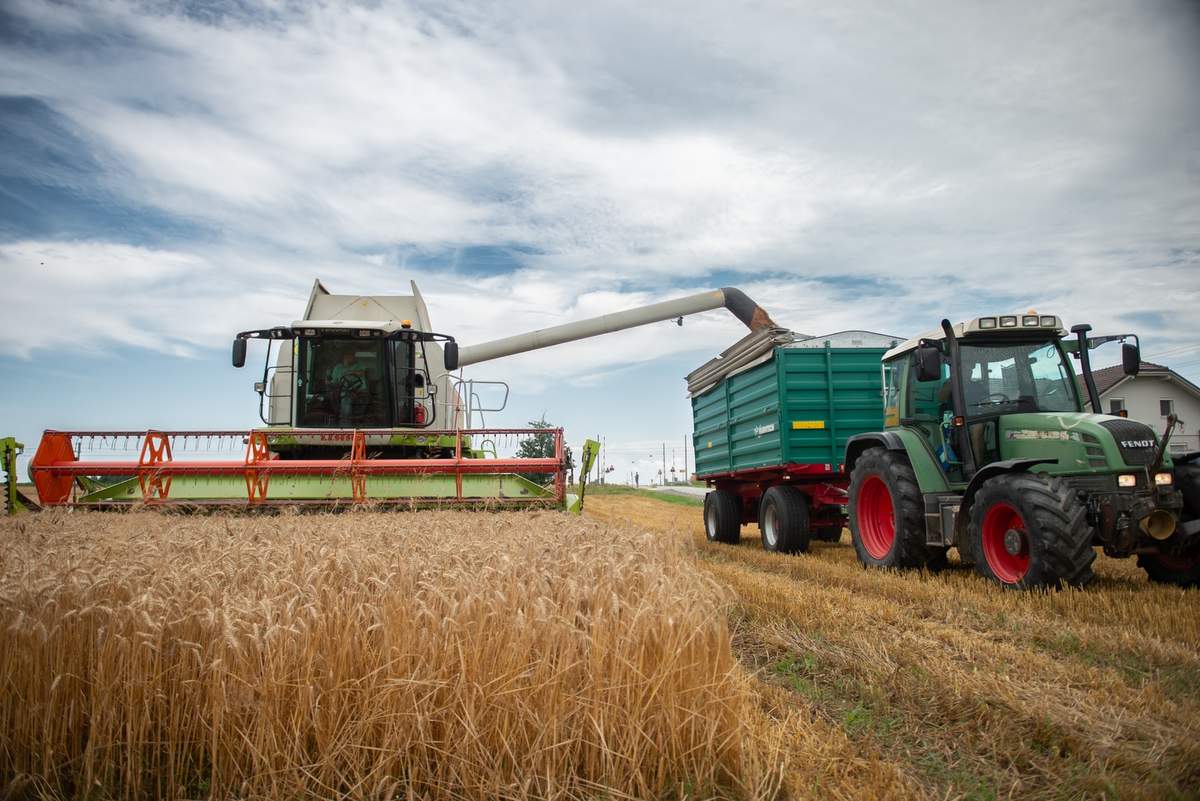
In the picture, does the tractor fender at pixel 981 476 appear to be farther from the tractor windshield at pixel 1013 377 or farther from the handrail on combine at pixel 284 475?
the handrail on combine at pixel 284 475

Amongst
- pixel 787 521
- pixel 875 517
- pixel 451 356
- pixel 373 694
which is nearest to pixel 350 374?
pixel 451 356

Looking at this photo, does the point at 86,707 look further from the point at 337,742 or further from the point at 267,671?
the point at 337,742

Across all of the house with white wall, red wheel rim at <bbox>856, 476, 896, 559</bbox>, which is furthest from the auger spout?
the house with white wall

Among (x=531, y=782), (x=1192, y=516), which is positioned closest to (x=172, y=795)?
(x=531, y=782)

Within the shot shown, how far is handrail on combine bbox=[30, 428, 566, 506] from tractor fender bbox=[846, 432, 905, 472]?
319 centimetres

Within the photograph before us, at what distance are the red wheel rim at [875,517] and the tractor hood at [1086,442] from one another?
1662 millimetres

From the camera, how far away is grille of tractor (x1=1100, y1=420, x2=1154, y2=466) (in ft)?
18.6

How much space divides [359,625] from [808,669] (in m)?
2.56

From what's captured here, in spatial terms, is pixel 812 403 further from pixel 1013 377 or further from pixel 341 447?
pixel 341 447

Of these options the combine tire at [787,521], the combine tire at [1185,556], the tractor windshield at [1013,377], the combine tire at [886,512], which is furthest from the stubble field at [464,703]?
the combine tire at [787,521]

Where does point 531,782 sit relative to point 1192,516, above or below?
below

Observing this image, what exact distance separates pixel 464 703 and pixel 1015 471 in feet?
17.0

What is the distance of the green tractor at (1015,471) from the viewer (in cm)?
547

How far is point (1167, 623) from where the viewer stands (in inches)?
179
